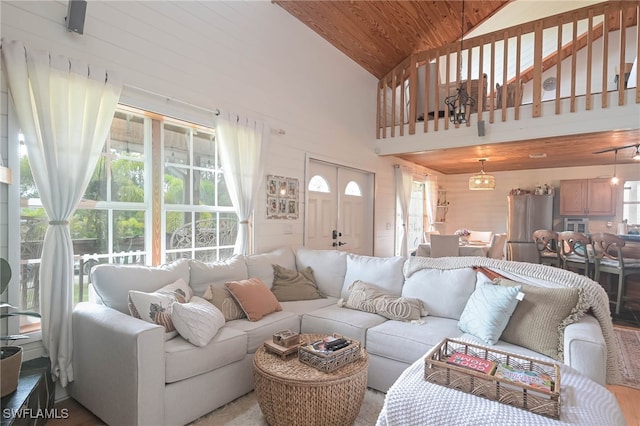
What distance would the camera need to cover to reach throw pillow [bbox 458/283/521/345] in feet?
7.34

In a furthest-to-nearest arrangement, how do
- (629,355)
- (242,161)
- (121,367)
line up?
(242,161)
(629,355)
(121,367)

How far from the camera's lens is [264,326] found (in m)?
2.56

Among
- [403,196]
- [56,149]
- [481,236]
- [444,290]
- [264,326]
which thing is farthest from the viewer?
[481,236]

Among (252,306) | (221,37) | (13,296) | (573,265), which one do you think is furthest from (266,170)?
(573,265)

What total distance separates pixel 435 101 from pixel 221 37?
3.17m

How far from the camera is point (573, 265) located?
4766 millimetres

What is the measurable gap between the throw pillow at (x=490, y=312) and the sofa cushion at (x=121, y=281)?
7.29 ft

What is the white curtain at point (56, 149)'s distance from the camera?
2.12 metres

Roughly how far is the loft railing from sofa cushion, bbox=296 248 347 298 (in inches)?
109

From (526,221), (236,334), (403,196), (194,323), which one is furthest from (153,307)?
(526,221)

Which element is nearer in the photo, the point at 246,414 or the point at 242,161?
the point at 246,414

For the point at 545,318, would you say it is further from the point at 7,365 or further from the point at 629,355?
the point at 7,365

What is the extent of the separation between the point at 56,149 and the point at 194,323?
1.46m

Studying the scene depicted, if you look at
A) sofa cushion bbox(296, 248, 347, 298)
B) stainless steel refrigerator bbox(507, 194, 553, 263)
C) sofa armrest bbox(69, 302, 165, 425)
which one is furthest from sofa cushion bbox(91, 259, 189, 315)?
stainless steel refrigerator bbox(507, 194, 553, 263)
